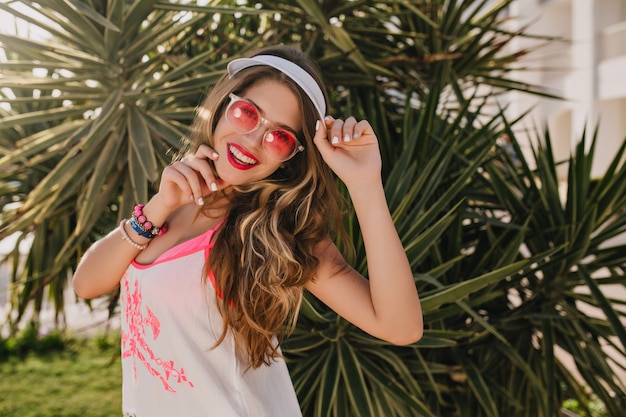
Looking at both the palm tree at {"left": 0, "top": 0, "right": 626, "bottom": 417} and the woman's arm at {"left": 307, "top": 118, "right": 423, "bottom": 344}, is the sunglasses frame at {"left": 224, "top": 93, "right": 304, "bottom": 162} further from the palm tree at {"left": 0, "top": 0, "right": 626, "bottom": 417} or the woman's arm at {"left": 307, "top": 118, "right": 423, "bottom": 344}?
the palm tree at {"left": 0, "top": 0, "right": 626, "bottom": 417}

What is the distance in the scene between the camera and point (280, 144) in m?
1.43

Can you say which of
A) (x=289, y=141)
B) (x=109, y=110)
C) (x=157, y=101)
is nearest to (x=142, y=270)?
(x=289, y=141)

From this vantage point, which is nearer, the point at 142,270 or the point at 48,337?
the point at 142,270

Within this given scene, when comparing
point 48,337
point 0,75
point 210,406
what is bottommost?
point 48,337

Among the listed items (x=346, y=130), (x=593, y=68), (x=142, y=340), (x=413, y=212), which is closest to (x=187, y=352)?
(x=142, y=340)

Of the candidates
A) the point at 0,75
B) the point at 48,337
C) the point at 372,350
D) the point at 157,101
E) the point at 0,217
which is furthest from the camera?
the point at 48,337

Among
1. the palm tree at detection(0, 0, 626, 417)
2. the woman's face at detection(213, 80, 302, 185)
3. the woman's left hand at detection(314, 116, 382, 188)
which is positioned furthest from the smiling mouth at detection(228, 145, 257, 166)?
the palm tree at detection(0, 0, 626, 417)

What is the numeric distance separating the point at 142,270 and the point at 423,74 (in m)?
2.55

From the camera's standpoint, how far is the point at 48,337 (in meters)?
5.87

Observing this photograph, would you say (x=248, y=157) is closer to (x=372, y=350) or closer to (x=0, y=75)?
(x=372, y=350)

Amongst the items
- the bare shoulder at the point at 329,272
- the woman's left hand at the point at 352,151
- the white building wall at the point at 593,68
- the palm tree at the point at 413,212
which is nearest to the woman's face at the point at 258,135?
the woman's left hand at the point at 352,151

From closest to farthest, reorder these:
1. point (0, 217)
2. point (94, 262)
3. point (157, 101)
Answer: point (94, 262), point (157, 101), point (0, 217)

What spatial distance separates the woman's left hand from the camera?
1291mm

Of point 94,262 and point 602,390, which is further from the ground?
point 94,262
